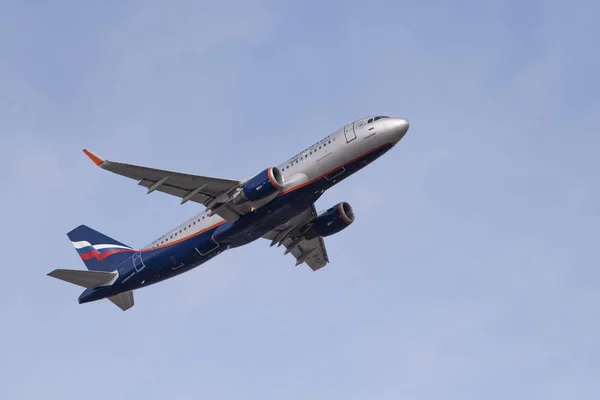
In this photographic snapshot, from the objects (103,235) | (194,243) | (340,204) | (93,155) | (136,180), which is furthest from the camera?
(103,235)

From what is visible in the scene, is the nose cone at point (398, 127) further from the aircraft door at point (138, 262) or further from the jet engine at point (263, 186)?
the aircraft door at point (138, 262)

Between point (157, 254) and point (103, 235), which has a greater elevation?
point (103, 235)

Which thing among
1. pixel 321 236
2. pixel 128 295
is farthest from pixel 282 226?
pixel 128 295

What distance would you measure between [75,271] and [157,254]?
5850 millimetres

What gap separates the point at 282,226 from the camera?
60.2 meters

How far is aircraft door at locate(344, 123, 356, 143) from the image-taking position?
5356 cm

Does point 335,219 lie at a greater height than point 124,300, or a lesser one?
greater

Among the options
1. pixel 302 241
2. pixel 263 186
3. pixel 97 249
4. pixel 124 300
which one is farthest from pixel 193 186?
pixel 97 249

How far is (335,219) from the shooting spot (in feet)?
201

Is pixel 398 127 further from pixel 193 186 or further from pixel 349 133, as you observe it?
pixel 193 186

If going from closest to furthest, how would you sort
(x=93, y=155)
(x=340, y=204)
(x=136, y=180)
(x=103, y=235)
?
(x=93, y=155) < (x=136, y=180) < (x=340, y=204) < (x=103, y=235)

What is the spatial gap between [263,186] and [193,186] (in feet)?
16.8

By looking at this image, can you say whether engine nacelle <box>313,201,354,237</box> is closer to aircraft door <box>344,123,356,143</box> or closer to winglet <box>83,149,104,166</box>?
aircraft door <box>344,123,356,143</box>

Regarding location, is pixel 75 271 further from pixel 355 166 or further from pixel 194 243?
pixel 355 166
